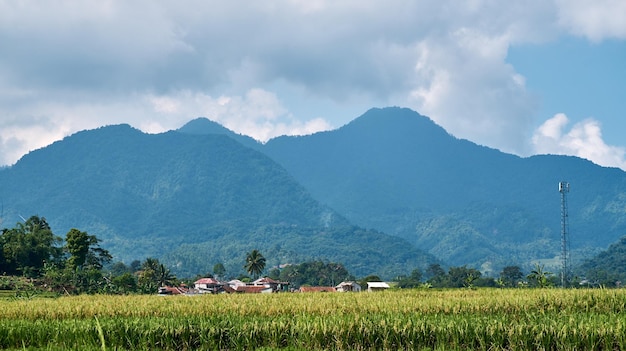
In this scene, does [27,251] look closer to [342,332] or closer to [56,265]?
[56,265]

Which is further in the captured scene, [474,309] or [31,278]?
[31,278]

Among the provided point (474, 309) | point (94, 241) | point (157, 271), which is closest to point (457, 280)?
point (157, 271)

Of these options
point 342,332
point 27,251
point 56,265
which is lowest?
point 342,332

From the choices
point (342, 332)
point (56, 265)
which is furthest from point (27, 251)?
point (342, 332)

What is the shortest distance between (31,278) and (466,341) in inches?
3059

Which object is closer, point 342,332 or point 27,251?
point 342,332

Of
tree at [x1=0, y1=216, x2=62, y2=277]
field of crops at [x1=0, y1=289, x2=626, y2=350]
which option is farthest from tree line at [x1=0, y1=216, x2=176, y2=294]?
field of crops at [x1=0, y1=289, x2=626, y2=350]

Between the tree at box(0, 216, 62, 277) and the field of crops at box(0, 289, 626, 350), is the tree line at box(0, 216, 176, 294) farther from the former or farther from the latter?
the field of crops at box(0, 289, 626, 350)

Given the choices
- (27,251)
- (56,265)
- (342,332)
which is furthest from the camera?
(27,251)

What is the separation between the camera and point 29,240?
95500 mm

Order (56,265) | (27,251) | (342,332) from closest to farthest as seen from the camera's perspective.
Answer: (342,332), (56,265), (27,251)

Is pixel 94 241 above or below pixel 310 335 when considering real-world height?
above

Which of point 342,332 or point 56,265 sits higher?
point 56,265

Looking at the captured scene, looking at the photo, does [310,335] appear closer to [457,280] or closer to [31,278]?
[31,278]
